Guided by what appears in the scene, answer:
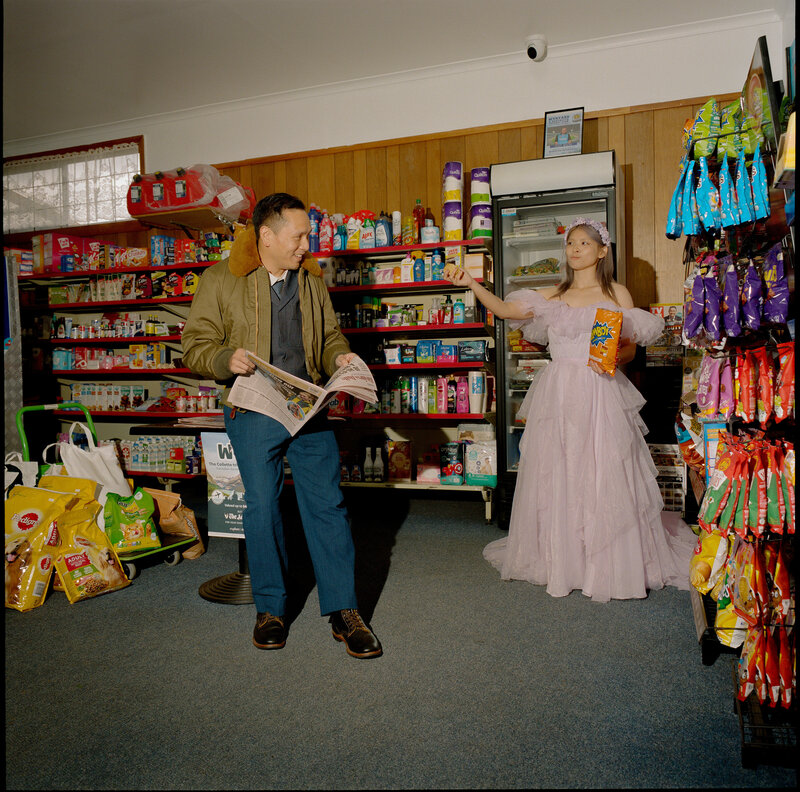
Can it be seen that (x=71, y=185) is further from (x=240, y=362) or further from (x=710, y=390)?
(x=710, y=390)

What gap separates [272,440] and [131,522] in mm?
1411

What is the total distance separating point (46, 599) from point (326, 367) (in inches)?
70.8

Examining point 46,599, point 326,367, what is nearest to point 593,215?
point 326,367

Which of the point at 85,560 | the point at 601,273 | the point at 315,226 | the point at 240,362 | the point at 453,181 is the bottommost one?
the point at 85,560

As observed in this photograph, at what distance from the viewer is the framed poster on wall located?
14.1 feet

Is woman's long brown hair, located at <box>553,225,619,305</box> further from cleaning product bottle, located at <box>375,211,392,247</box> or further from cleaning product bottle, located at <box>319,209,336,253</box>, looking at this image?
cleaning product bottle, located at <box>319,209,336,253</box>

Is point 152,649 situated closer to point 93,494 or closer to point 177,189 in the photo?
point 93,494

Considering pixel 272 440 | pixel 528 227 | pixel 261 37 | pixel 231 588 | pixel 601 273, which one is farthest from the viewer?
pixel 261 37

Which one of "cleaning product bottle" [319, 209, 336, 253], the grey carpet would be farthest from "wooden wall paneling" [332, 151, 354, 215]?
the grey carpet

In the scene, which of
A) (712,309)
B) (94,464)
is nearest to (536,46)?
(712,309)

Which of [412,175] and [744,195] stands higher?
[412,175]

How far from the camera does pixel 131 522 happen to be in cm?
330

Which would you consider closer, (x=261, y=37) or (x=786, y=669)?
(x=786, y=669)

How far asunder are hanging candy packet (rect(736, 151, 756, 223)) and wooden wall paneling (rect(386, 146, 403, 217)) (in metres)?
3.61
